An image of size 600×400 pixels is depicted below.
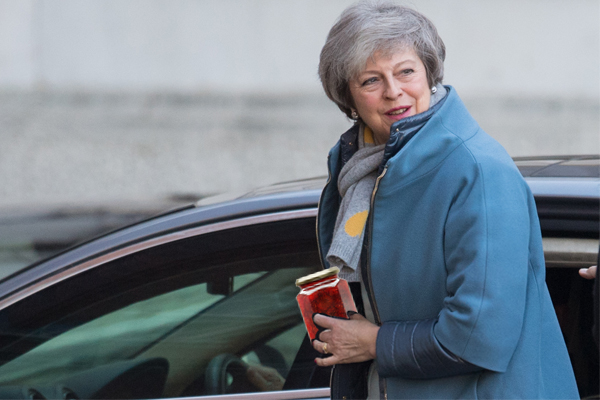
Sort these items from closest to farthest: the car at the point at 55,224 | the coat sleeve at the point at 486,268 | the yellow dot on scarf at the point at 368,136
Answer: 1. the coat sleeve at the point at 486,268
2. the yellow dot on scarf at the point at 368,136
3. the car at the point at 55,224

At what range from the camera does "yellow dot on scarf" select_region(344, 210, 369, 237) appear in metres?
1.37

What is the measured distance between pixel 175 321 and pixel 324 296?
829 mm

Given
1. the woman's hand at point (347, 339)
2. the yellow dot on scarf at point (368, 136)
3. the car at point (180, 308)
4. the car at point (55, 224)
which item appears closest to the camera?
the woman's hand at point (347, 339)

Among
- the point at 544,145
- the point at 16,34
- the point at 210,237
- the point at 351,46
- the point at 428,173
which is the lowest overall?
the point at 544,145

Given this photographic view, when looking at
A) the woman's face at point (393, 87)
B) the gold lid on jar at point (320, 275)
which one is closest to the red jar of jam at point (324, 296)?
the gold lid on jar at point (320, 275)

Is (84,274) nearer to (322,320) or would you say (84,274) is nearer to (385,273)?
(322,320)

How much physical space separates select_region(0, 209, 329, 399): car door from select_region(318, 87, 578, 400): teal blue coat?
0.54 m

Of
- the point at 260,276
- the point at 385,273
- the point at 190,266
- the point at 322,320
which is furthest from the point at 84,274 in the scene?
the point at 385,273

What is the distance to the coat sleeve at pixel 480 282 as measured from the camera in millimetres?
1188

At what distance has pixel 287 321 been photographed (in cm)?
198

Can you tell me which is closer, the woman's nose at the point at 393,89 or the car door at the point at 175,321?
the woman's nose at the point at 393,89

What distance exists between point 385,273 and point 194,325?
0.93 metres

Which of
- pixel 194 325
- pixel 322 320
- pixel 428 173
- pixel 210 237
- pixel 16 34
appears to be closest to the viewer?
pixel 428 173

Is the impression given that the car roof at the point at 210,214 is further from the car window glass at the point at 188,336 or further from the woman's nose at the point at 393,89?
the woman's nose at the point at 393,89
